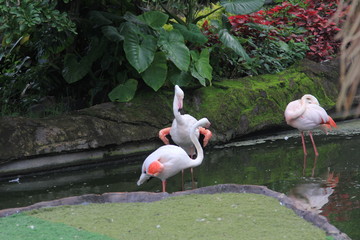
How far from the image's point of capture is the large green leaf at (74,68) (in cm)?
751

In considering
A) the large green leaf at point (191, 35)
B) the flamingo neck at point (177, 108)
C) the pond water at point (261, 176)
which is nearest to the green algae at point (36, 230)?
the pond water at point (261, 176)

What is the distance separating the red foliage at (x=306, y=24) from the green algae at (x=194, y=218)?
5.71 meters

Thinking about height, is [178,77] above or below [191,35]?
below

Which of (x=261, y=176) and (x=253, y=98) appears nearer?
(x=261, y=176)

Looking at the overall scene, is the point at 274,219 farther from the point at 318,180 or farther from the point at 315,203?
the point at 318,180

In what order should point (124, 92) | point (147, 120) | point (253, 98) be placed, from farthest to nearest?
point (253, 98), point (124, 92), point (147, 120)

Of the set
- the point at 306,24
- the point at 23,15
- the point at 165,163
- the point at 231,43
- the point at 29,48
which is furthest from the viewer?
the point at 306,24

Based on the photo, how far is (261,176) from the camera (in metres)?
5.47

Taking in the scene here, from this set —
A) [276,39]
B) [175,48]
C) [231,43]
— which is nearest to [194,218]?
[175,48]

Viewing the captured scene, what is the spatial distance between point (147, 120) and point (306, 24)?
14.8ft

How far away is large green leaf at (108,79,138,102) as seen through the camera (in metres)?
7.10

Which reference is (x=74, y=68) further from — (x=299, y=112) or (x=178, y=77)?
(x=299, y=112)

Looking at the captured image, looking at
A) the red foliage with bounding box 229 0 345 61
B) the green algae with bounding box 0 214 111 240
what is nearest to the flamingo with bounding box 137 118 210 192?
the green algae with bounding box 0 214 111 240

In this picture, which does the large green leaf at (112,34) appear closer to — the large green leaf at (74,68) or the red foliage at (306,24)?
the large green leaf at (74,68)
